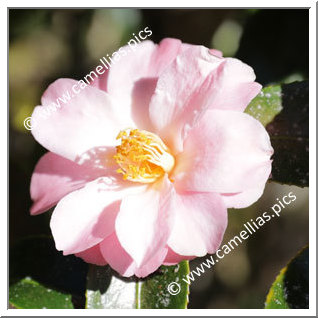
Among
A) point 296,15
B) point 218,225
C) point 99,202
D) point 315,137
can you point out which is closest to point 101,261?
point 99,202

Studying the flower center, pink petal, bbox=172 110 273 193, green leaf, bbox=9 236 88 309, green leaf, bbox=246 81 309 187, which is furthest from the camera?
green leaf, bbox=9 236 88 309

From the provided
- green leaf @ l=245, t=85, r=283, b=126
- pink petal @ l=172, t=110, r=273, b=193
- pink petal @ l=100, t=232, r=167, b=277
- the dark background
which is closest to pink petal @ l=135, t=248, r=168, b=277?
pink petal @ l=100, t=232, r=167, b=277

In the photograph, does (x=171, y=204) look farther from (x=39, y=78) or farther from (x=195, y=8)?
(x=39, y=78)

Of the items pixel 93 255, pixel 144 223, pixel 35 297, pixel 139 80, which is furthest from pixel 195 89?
pixel 35 297

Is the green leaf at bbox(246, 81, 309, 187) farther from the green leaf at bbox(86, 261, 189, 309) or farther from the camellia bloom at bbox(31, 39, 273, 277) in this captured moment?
the green leaf at bbox(86, 261, 189, 309)

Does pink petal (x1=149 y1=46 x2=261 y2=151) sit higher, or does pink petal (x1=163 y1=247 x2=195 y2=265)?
pink petal (x1=149 y1=46 x2=261 y2=151)
